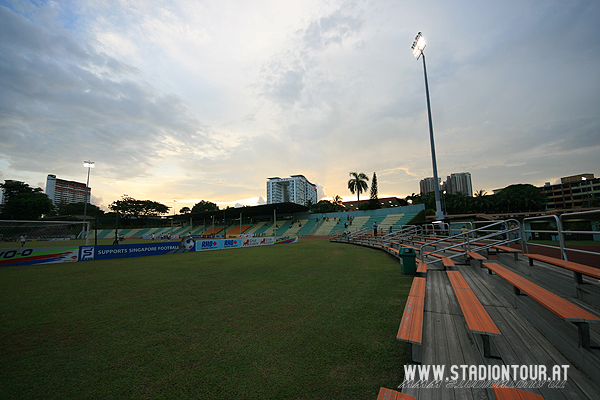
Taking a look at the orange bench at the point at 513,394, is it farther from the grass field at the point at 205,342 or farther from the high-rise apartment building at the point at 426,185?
the high-rise apartment building at the point at 426,185

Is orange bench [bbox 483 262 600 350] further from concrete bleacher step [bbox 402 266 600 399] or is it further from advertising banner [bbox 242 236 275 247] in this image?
advertising banner [bbox 242 236 275 247]

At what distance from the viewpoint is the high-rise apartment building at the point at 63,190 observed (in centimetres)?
15176

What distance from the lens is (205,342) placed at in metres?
3.70

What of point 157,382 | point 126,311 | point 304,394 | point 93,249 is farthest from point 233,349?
point 93,249

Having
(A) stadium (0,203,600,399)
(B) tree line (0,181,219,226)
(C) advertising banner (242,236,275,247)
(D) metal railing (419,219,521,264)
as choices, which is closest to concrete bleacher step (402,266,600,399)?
(A) stadium (0,203,600,399)

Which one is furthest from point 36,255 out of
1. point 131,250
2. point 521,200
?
point 521,200

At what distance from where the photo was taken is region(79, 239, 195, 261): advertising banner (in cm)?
1633

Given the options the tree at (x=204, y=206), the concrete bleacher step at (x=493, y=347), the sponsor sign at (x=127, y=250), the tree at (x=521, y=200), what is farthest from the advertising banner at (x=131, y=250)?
the tree at (x=204, y=206)

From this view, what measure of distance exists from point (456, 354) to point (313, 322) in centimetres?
227

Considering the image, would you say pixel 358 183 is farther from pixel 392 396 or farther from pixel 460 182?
pixel 460 182

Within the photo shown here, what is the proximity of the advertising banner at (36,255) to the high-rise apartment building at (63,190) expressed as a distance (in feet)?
614

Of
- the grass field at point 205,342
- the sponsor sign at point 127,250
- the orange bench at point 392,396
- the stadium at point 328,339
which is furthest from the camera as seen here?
the sponsor sign at point 127,250

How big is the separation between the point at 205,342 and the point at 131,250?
18699mm

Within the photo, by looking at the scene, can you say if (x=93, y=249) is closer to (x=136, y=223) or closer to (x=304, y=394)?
(x=304, y=394)
